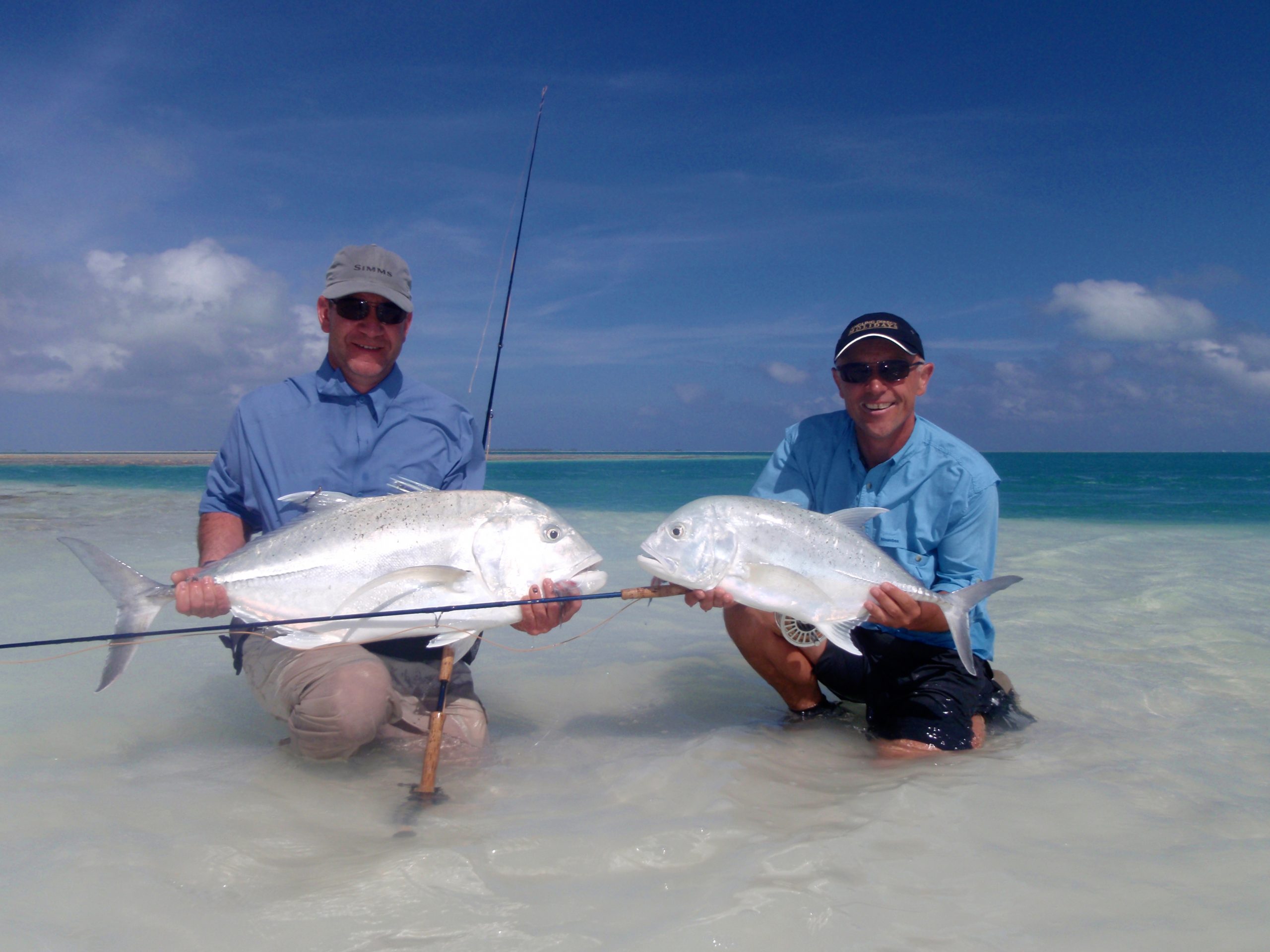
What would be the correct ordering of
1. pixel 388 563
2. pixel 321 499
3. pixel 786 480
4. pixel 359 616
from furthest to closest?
pixel 786 480 < pixel 321 499 < pixel 388 563 < pixel 359 616

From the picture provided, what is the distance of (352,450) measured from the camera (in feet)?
11.1

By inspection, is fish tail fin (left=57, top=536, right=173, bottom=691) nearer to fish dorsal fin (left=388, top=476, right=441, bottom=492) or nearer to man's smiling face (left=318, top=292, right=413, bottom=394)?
fish dorsal fin (left=388, top=476, right=441, bottom=492)

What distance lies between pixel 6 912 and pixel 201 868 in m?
0.45

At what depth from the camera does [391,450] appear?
341 cm

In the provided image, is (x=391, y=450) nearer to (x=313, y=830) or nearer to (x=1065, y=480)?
(x=313, y=830)

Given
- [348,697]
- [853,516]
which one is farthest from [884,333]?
[348,697]

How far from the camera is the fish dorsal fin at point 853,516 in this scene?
3.14 m

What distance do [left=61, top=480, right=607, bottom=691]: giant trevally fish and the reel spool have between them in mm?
1062

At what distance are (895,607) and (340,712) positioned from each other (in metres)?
2.17

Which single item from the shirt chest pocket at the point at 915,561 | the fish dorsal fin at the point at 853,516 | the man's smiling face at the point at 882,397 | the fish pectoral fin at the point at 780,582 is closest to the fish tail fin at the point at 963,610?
the shirt chest pocket at the point at 915,561

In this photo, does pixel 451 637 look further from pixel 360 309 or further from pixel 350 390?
pixel 360 309

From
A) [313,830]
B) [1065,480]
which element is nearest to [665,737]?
[313,830]

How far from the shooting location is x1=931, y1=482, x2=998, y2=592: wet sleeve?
3355 millimetres

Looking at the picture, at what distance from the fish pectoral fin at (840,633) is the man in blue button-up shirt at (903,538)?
12 centimetres
